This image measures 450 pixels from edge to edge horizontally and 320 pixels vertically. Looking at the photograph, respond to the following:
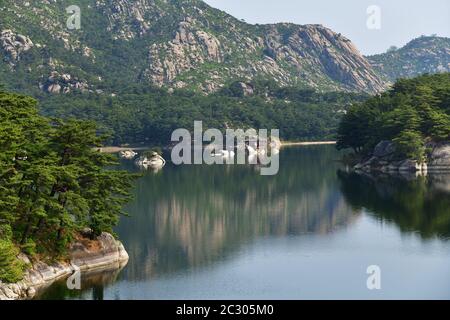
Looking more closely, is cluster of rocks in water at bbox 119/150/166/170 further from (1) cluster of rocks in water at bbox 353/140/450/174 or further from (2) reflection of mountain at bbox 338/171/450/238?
(2) reflection of mountain at bbox 338/171/450/238

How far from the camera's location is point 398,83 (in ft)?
487

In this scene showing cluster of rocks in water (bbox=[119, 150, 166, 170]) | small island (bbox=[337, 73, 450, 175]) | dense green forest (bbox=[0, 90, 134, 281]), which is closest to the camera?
dense green forest (bbox=[0, 90, 134, 281])

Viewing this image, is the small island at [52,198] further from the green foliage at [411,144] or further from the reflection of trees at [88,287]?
the green foliage at [411,144]

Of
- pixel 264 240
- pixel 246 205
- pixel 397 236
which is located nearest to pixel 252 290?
pixel 264 240

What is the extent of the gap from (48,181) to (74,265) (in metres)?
7.24

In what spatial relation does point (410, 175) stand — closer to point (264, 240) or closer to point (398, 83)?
point (398, 83)

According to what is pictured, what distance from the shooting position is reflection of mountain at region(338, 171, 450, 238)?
73250mm

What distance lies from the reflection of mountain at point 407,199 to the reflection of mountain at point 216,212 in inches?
130

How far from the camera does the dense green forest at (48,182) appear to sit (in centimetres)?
4934

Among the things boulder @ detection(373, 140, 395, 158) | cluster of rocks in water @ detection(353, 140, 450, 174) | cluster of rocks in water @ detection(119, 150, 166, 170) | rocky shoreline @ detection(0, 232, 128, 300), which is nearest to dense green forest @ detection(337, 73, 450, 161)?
cluster of rocks in water @ detection(353, 140, 450, 174)

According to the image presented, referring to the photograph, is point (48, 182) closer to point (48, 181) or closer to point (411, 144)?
point (48, 181)

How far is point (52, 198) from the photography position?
169 ft

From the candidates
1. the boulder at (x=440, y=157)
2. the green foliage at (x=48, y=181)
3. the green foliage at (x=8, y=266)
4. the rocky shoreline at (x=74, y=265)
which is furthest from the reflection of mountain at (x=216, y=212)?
the boulder at (x=440, y=157)

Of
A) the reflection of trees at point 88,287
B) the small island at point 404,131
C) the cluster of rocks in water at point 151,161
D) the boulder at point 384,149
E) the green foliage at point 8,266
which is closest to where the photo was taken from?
the green foliage at point 8,266
